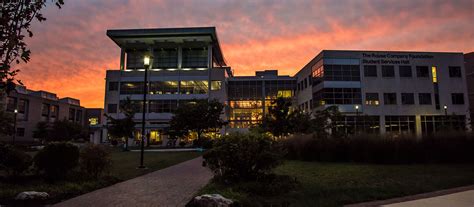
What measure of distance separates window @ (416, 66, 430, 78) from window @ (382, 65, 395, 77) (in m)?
4.70

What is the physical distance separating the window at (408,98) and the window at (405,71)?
328 centimetres

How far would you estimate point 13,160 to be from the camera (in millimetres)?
9609

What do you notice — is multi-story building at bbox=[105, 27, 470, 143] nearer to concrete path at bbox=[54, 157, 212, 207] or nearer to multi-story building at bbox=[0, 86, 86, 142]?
multi-story building at bbox=[0, 86, 86, 142]

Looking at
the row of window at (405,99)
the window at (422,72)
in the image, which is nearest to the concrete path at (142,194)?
the row of window at (405,99)

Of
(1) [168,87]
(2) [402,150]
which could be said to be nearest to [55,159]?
(2) [402,150]

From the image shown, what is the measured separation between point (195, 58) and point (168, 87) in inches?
387

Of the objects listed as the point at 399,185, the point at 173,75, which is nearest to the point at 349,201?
the point at 399,185

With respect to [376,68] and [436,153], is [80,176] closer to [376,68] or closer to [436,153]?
[436,153]

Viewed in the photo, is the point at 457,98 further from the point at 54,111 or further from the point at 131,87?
the point at 54,111

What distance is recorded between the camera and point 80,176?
10359 mm

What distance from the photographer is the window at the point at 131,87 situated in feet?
223

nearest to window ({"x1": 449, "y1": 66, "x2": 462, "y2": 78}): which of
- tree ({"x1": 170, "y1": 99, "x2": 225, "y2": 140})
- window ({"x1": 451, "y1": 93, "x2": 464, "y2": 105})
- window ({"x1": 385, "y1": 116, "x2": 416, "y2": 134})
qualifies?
window ({"x1": 451, "y1": 93, "x2": 464, "y2": 105})

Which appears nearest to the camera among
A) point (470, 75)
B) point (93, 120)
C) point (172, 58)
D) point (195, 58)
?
Result: point (195, 58)

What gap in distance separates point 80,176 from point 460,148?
17.2m
